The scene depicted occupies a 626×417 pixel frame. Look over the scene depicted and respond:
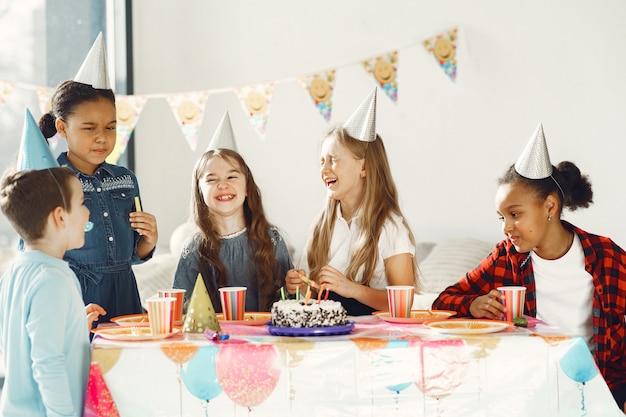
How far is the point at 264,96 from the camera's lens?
12.4 ft

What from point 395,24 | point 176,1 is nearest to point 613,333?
point 395,24

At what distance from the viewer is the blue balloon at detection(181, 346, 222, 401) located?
150 cm

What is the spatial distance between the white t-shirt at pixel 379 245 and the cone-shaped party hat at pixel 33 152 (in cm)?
85

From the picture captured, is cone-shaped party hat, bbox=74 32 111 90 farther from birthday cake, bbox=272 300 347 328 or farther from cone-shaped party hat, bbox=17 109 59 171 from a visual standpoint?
birthday cake, bbox=272 300 347 328

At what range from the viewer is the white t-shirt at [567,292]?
2.05m

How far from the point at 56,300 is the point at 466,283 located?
3.36 ft

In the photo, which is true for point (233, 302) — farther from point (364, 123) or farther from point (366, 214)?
point (364, 123)

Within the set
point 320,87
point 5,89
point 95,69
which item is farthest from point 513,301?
point 320,87

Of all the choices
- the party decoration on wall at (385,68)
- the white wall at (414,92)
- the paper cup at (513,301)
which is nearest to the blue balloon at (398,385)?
the paper cup at (513,301)

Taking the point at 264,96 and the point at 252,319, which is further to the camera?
the point at 264,96

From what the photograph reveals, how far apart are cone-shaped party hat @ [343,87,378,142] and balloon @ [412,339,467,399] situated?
2.93 feet

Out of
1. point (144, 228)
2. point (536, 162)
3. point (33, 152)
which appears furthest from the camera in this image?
point (144, 228)

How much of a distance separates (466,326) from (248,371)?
0.44 meters

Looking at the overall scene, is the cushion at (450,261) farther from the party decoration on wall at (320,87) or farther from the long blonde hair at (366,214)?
the long blonde hair at (366,214)
